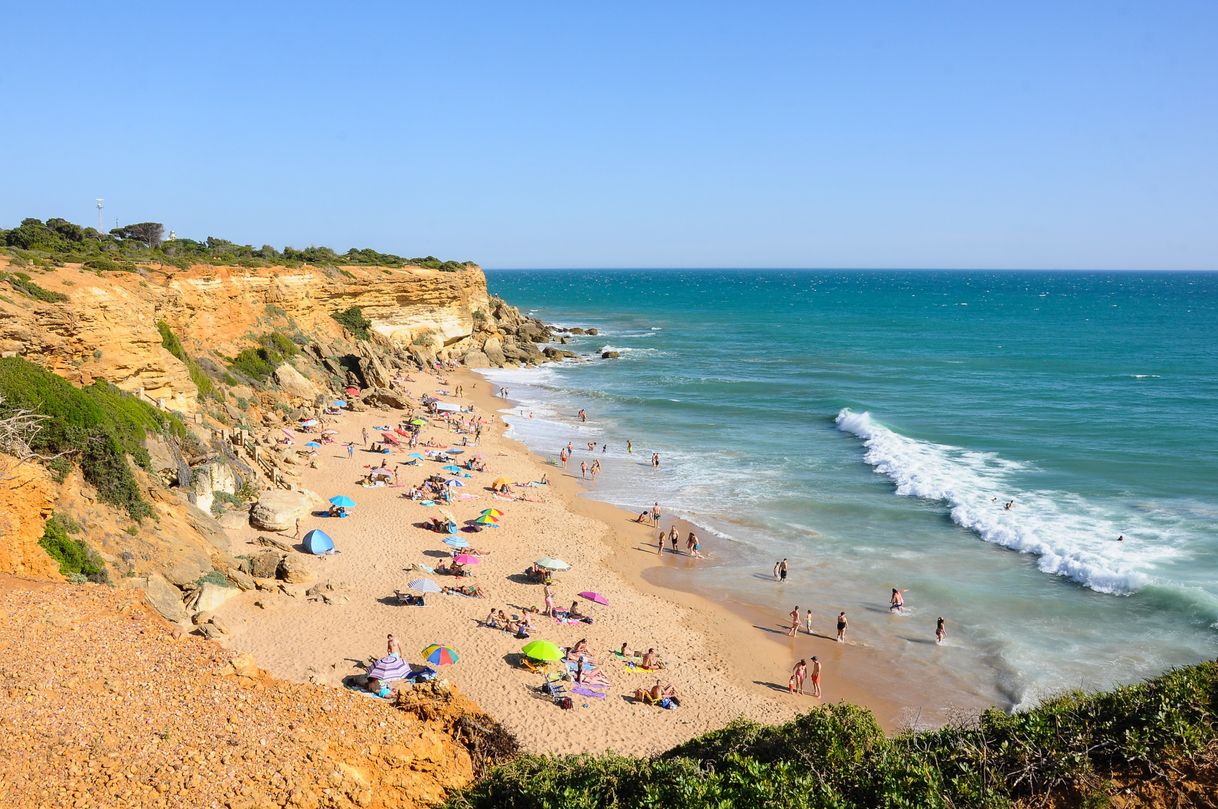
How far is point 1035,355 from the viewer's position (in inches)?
2625

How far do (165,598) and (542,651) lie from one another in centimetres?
736

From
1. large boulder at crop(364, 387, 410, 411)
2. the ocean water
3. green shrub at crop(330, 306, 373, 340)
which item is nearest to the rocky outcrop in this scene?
the ocean water

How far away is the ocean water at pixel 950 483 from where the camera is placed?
19922mm

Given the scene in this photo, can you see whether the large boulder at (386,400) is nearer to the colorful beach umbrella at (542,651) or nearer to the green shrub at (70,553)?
the colorful beach umbrella at (542,651)

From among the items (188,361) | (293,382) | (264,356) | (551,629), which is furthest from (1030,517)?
(264,356)

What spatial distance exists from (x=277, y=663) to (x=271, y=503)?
8.29 metres

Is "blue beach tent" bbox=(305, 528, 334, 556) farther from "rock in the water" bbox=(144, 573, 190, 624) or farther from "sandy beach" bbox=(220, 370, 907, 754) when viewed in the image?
"rock in the water" bbox=(144, 573, 190, 624)

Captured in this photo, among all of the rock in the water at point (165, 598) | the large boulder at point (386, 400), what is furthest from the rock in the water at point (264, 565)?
the large boulder at point (386, 400)

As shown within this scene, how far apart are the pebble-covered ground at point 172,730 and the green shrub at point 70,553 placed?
2.55 m

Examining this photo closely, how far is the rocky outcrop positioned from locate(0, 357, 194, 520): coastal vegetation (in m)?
1.58

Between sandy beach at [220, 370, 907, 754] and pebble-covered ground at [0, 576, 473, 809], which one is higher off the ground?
pebble-covered ground at [0, 576, 473, 809]

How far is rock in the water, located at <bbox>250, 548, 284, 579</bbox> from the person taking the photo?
19.3 meters

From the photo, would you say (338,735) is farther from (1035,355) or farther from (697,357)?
(1035,355)

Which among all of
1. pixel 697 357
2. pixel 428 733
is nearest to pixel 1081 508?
pixel 428 733
